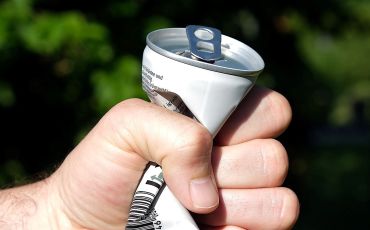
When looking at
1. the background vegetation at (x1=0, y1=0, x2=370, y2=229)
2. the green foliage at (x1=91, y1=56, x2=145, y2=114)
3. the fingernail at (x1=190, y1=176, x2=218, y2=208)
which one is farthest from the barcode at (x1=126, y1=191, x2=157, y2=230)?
the green foliage at (x1=91, y1=56, x2=145, y2=114)

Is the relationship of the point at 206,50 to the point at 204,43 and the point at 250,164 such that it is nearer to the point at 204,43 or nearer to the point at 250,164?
the point at 204,43

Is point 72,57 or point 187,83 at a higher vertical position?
point 187,83

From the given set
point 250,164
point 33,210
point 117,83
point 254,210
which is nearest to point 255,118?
point 250,164

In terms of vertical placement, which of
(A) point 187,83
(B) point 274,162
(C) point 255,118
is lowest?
(B) point 274,162

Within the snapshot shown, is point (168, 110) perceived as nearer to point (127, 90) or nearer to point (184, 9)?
point (127, 90)

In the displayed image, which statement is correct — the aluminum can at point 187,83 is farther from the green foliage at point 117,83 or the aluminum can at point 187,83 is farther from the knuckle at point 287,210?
the green foliage at point 117,83
